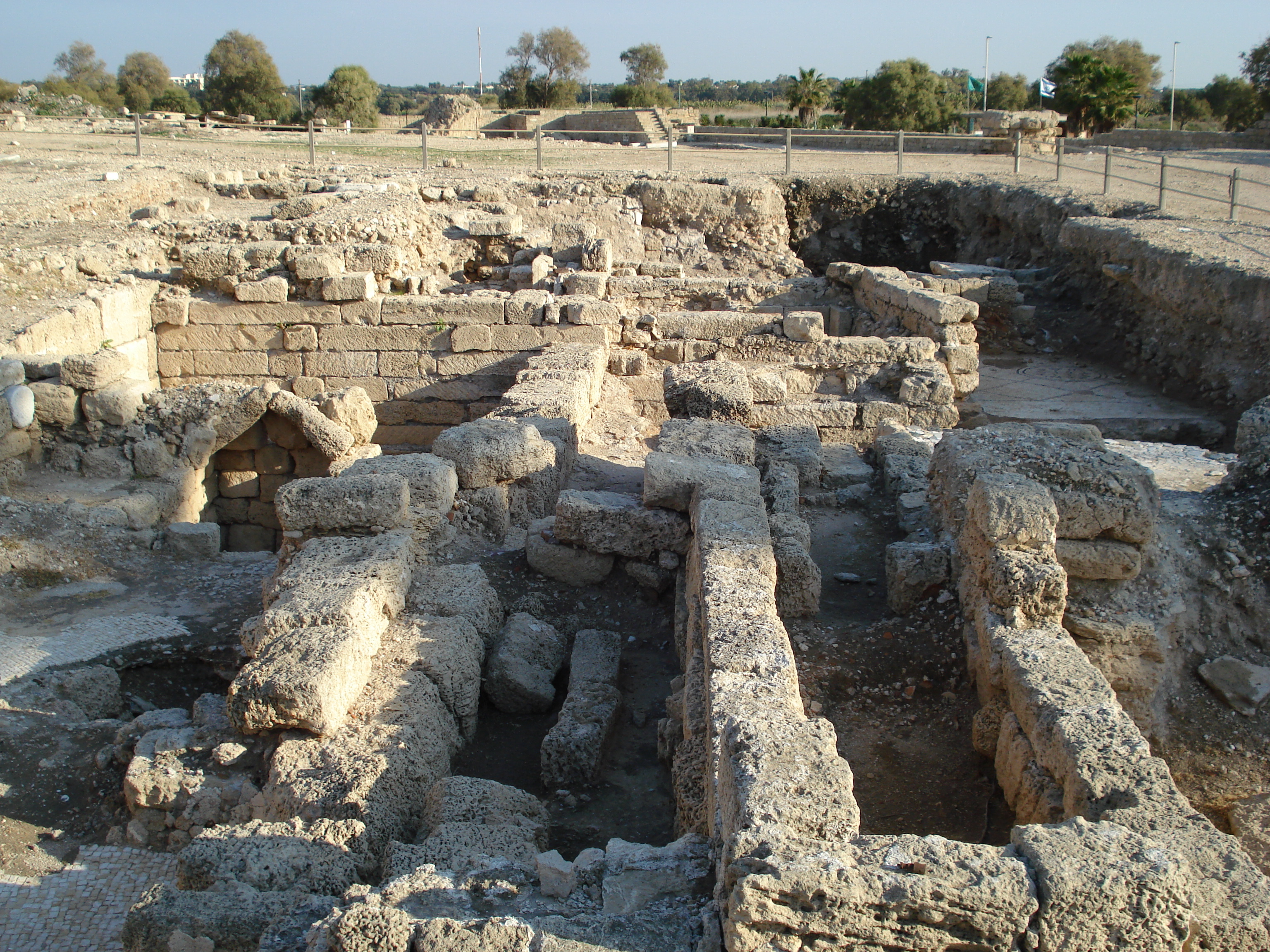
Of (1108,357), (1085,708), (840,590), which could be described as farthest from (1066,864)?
(1108,357)

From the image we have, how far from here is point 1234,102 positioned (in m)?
32.6

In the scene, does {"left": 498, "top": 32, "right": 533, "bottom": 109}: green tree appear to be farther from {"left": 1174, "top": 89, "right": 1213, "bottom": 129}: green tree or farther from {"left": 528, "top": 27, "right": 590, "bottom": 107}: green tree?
{"left": 1174, "top": 89, "right": 1213, "bottom": 129}: green tree

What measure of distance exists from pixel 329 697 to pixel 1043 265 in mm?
13687

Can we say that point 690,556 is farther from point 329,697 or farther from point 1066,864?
point 1066,864

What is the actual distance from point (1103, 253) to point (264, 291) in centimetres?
980

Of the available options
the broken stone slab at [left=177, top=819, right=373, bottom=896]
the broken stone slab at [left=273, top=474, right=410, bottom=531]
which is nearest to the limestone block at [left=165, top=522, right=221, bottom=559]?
the broken stone slab at [left=273, top=474, right=410, bottom=531]

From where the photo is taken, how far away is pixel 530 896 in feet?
9.39

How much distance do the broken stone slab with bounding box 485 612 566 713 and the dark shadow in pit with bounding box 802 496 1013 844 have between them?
1242 millimetres

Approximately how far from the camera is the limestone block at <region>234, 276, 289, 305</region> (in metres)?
9.78

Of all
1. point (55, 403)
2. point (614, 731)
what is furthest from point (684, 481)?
point (55, 403)

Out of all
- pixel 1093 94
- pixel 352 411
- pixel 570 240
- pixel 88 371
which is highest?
pixel 1093 94

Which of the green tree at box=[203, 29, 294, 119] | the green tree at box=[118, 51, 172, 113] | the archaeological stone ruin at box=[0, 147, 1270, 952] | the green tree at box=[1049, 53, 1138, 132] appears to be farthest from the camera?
the green tree at box=[118, 51, 172, 113]

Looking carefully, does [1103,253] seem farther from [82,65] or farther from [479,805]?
[82,65]

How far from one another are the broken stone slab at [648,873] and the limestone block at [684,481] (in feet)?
8.34
